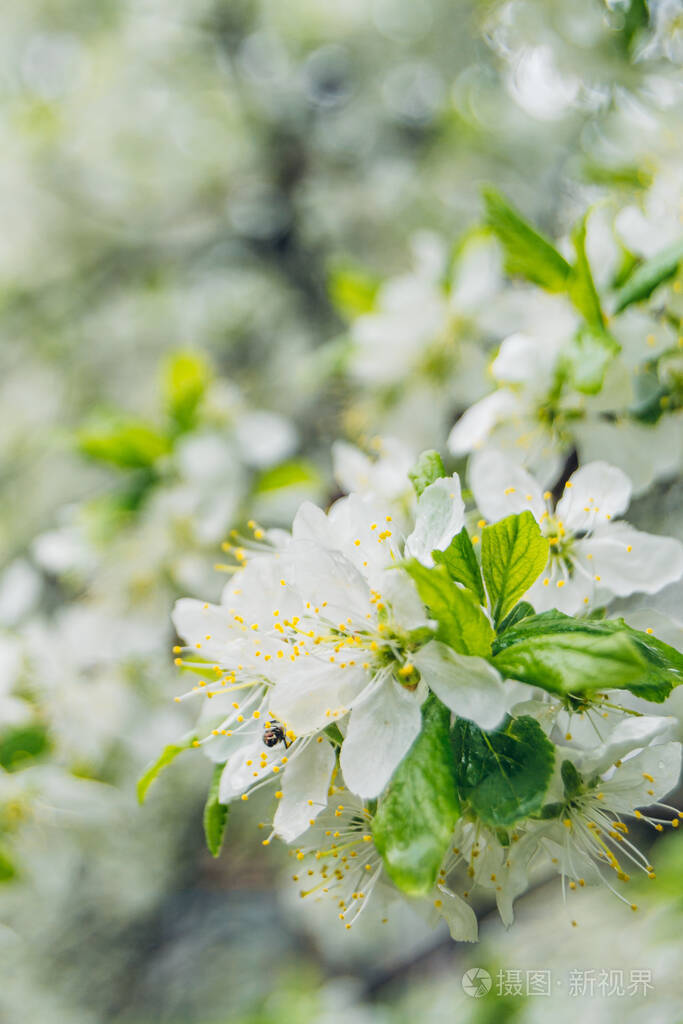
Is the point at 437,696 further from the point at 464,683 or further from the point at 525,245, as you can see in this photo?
the point at 525,245

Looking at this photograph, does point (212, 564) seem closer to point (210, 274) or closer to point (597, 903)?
A: point (210, 274)

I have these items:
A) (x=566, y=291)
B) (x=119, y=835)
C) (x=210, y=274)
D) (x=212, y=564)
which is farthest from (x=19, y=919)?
(x=566, y=291)

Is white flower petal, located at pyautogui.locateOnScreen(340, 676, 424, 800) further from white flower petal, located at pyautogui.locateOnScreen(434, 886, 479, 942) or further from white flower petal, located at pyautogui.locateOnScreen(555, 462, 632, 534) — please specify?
white flower petal, located at pyautogui.locateOnScreen(555, 462, 632, 534)

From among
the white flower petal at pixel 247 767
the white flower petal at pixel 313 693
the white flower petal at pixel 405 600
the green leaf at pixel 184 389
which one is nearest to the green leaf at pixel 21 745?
the green leaf at pixel 184 389

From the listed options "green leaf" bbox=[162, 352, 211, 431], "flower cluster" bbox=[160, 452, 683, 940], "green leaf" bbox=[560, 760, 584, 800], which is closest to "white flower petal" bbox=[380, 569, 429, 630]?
"flower cluster" bbox=[160, 452, 683, 940]

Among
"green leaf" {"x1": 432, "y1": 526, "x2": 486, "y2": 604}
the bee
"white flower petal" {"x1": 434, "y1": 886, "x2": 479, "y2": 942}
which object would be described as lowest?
"white flower petal" {"x1": 434, "y1": 886, "x2": 479, "y2": 942}

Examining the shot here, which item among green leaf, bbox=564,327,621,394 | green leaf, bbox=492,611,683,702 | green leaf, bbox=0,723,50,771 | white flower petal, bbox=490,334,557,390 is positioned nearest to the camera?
green leaf, bbox=492,611,683,702

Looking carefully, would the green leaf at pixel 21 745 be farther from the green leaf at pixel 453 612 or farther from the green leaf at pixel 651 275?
the green leaf at pixel 651 275
